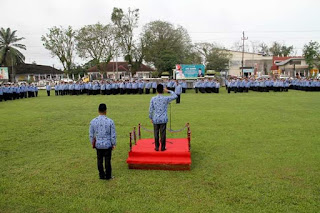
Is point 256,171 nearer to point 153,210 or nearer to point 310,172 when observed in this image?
point 310,172

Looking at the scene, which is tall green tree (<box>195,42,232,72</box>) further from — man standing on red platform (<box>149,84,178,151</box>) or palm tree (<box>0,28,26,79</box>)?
man standing on red platform (<box>149,84,178,151</box>)

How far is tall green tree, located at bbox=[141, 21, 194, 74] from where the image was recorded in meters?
51.1

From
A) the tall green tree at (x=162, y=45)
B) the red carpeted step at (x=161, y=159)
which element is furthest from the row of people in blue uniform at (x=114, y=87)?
the red carpeted step at (x=161, y=159)

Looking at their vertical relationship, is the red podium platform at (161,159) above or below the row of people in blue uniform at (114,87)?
below

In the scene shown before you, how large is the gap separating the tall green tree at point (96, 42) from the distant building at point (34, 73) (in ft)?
60.3

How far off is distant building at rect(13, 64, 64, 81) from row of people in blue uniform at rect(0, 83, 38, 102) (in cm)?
3266

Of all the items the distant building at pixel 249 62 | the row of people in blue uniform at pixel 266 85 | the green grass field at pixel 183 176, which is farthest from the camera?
the distant building at pixel 249 62

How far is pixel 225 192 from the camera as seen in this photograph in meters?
5.76

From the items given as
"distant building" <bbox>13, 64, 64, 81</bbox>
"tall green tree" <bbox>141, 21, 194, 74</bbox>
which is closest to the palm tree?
"distant building" <bbox>13, 64, 64, 81</bbox>

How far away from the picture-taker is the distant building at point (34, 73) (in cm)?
6375

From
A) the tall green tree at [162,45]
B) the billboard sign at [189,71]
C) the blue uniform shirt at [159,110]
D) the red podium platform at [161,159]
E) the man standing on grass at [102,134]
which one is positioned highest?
the tall green tree at [162,45]

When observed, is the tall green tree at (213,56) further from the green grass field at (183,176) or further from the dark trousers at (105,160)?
the dark trousers at (105,160)

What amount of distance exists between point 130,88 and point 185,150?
25.6 meters

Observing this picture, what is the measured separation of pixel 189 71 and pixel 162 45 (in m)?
14.2
